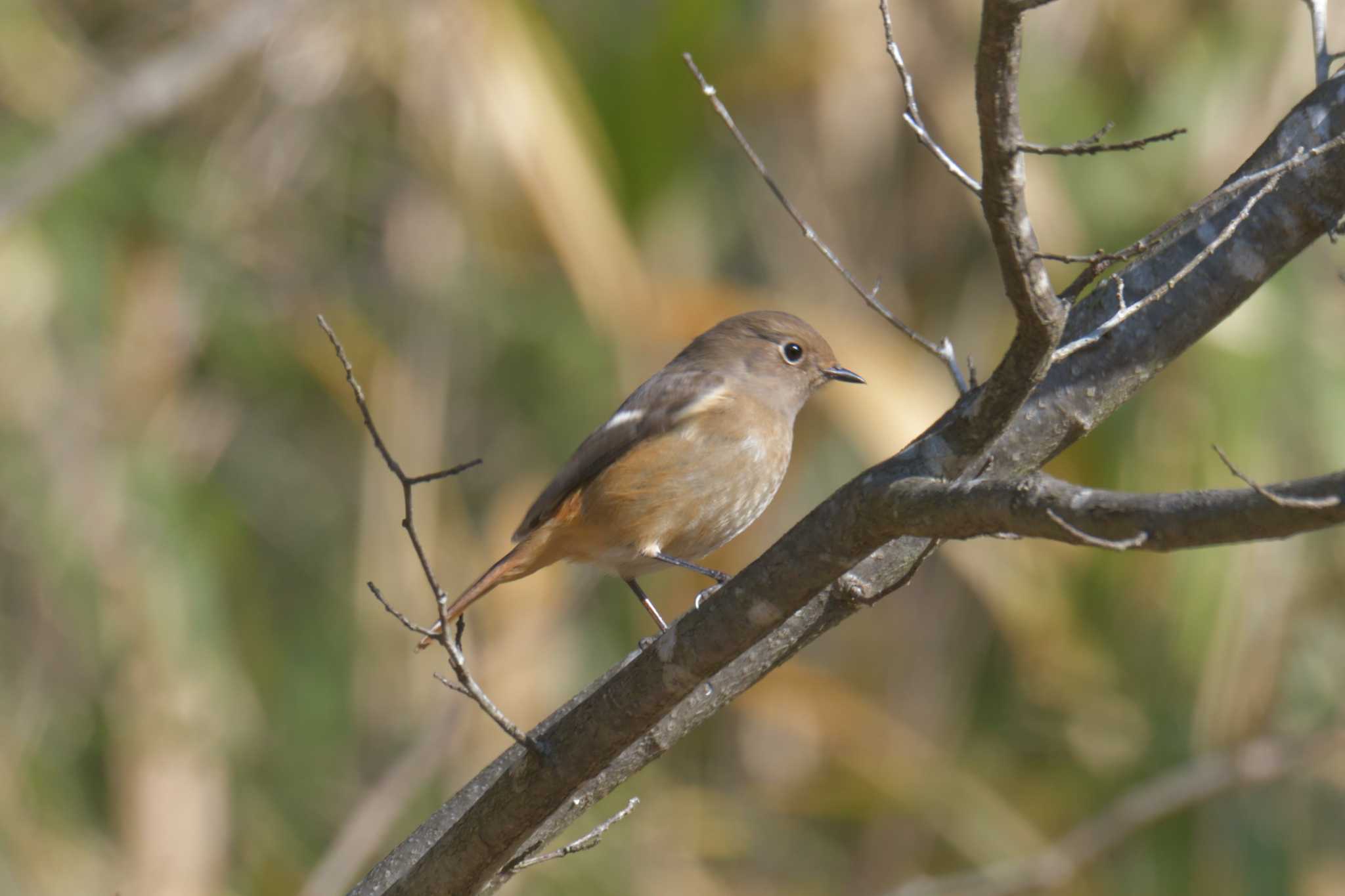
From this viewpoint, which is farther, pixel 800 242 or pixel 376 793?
pixel 800 242

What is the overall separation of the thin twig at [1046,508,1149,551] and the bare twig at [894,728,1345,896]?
433 cm

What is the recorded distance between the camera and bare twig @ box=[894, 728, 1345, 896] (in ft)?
20.5

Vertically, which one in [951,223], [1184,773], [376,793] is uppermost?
[951,223]

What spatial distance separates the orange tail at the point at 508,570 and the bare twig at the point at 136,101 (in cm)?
384

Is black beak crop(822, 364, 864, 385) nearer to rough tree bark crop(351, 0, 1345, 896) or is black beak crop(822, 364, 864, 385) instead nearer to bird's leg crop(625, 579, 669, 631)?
bird's leg crop(625, 579, 669, 631)

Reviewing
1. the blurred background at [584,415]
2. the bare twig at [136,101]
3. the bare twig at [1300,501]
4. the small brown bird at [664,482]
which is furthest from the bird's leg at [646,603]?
the bare twig at [136,101]

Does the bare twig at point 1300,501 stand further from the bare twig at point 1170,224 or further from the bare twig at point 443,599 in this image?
the bare twig at point 443,599

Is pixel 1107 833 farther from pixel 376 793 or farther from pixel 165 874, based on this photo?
pixel 165 874

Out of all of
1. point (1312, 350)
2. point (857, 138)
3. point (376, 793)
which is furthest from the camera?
point (857, 138)

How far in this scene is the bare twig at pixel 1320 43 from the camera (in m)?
3.01

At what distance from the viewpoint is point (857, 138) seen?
26.2 feet

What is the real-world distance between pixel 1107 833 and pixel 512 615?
9.42ft

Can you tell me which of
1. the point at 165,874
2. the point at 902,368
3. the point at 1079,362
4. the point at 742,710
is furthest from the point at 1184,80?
the point at 165,874

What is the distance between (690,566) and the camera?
14.4 ft
